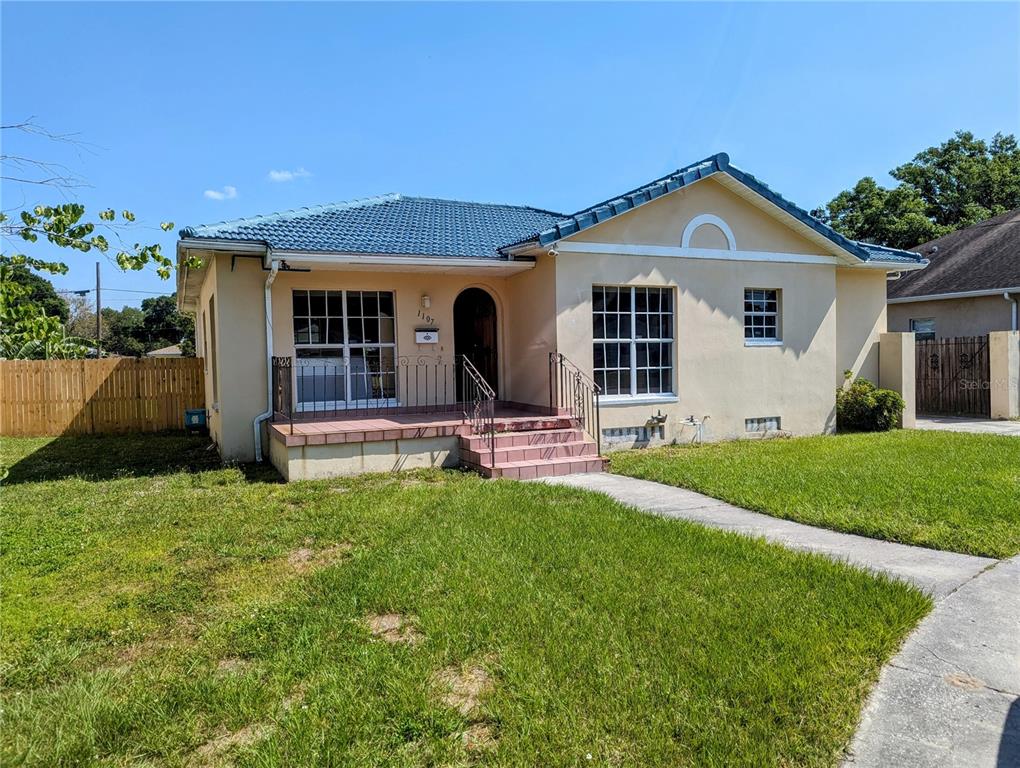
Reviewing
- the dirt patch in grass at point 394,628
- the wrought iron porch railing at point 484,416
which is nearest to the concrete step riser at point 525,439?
the wrought iron porch railing at point 484,416

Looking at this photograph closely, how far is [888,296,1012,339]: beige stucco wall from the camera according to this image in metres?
17.4

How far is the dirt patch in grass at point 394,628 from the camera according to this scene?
147 inches

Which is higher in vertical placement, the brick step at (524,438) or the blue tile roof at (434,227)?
the blue tile roof at (434,227)

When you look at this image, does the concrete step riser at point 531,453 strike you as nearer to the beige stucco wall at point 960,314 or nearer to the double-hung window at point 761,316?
the double-hung window at point 761,316

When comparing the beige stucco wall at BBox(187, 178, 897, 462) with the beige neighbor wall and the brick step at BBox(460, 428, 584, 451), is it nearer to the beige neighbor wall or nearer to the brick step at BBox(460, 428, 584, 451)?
the beige neighbor wall

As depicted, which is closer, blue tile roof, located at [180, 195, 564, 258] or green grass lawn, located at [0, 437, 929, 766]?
green grass lawn, located at [0, 437, 929, 766]

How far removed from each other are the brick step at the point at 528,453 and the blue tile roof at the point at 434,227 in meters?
3.25

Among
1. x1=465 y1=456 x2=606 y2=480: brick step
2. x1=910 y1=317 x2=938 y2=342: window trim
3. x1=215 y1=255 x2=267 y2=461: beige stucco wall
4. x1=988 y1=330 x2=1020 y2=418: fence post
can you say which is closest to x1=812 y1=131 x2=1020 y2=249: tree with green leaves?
x1=910 y1=317 x2=938 y2=342: window trim

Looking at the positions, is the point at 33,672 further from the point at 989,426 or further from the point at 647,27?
the point at 989,426

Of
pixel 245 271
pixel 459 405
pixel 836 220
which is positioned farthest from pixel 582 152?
pixel 836 220

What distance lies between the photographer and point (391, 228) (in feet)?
38.3

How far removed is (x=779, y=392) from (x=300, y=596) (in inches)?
421

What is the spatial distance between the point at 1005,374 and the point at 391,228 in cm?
1468

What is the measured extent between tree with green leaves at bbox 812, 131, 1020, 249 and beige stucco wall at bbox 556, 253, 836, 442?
18.8 meters
